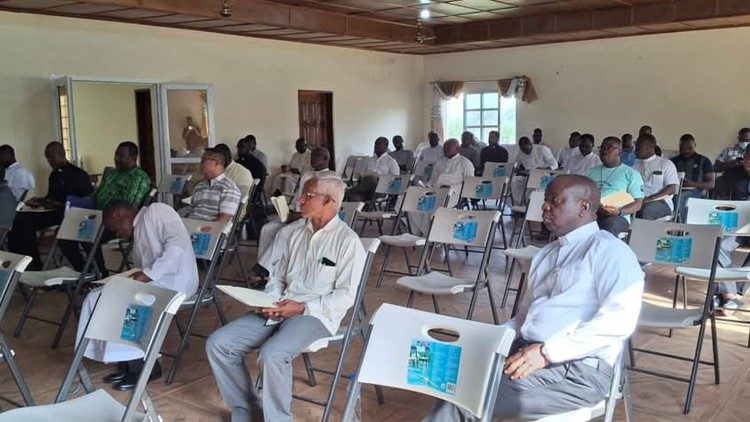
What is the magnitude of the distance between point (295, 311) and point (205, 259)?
1.24 m

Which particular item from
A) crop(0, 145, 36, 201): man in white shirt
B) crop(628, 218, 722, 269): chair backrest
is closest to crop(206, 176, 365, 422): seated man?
crop(628, 218, 722, 269): chair backrest

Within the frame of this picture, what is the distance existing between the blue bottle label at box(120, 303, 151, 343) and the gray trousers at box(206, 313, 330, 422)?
1.80ft

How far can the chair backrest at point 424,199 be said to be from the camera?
5488mm

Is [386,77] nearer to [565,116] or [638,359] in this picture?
[565,116]

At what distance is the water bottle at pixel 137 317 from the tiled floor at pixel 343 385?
1.02 metres

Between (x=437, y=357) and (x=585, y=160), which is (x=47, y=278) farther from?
(x=585, y=160)

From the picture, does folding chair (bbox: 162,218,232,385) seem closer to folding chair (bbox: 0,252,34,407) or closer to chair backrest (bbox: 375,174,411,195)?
folding chair (bbox: 0,252,34,407)

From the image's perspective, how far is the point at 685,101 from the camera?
1023 centimetres

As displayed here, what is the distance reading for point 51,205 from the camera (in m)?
5.99

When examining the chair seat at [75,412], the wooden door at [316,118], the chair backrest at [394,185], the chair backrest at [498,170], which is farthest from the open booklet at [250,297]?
the wooden door at [316,118]

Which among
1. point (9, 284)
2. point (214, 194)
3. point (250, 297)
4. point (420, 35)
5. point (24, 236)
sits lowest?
point (24, 236)

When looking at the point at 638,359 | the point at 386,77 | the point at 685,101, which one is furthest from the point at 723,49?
the point at 638,359

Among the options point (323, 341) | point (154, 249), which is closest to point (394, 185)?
point (154, 249)

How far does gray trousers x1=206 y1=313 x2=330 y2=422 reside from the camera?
2617 millimetres
